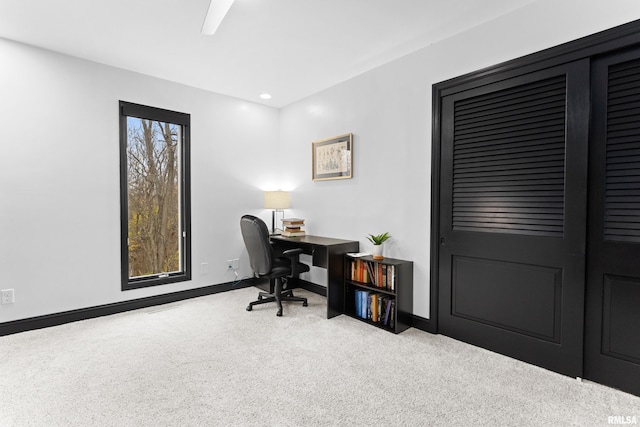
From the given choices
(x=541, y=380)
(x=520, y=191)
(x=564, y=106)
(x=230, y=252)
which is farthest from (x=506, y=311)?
(x=230, y=252)

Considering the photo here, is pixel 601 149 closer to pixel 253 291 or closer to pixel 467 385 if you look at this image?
pixel 467 385

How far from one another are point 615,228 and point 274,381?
7.92ft

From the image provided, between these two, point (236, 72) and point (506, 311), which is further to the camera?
point (236, 72)

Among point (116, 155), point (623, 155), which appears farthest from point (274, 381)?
point (116, 155)

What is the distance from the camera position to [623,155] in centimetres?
193

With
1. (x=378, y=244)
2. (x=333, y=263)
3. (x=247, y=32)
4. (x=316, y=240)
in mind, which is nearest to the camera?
(x=247, y=32)

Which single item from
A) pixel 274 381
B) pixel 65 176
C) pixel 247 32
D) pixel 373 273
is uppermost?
pixel 247 32

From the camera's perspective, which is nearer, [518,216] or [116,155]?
[518,216]

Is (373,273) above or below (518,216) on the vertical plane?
below

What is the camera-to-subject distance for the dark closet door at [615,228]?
1.91m

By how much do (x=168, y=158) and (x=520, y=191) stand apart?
374 cm

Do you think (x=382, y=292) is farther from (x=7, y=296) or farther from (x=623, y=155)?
(x=7, y=296)

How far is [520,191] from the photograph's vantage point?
236 cm

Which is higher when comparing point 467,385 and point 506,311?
point 506,311
